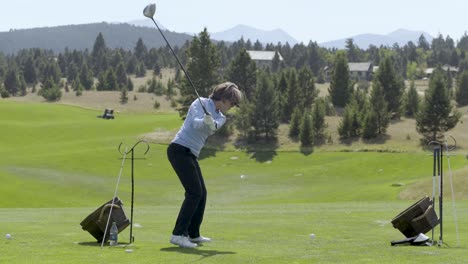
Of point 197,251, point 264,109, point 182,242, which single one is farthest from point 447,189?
point 264,109

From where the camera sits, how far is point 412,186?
49.3 meters

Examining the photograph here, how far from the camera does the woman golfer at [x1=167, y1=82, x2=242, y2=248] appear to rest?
12.6 metres

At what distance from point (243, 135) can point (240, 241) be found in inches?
3130

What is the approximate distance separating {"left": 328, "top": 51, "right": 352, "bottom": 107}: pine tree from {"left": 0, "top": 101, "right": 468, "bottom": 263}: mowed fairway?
2508cm

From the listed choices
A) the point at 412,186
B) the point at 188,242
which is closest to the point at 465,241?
the point at 188,242

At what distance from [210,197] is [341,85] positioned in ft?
188

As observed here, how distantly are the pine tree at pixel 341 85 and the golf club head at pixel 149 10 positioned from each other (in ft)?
326

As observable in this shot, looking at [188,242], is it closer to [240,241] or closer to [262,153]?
[240,241]

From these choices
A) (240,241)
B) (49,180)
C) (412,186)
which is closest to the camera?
(240,241)

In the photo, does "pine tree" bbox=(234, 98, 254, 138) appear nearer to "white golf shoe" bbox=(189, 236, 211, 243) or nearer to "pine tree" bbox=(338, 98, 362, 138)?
"pine tree" bbox=(338, 98, 362, 138)

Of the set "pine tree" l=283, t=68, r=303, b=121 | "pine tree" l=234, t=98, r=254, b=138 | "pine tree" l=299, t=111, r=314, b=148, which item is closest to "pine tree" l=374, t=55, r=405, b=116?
"pine tree" l=283, t=68, r=303, b=121

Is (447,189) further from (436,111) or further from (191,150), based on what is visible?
(436,111)

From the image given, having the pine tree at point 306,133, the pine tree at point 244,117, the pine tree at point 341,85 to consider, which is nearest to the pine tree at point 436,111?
the pine tree at point 306,133

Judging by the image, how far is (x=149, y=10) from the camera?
12.7 m
